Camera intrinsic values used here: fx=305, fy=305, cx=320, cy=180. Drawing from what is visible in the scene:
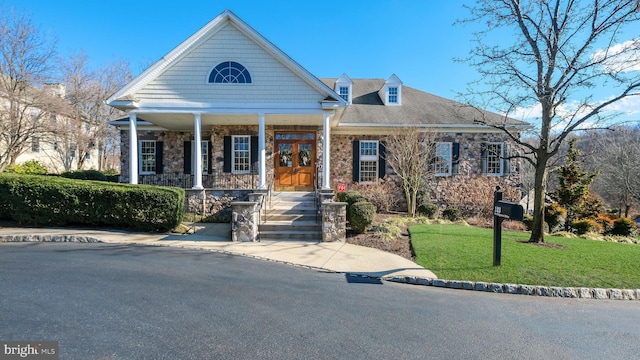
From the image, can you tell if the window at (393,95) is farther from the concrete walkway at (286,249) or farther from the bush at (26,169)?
the bush at (26,169)

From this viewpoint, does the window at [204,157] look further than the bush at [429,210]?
Yes

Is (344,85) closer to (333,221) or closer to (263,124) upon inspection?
(263,124)

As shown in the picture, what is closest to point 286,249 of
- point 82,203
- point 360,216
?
point 360,216

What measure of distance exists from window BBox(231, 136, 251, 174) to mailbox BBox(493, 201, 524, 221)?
10.6 m

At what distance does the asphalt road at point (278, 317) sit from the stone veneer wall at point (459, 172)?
9496 millimetres

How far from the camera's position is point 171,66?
11633 mm

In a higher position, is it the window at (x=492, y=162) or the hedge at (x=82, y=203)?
the window at (x=492, y=162)

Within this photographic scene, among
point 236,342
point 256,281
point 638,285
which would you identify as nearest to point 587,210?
point 638,285

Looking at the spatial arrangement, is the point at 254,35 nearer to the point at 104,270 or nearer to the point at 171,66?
the point at 171,66

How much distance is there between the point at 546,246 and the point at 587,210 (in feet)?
32.6

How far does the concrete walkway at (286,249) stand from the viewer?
623 centimetres

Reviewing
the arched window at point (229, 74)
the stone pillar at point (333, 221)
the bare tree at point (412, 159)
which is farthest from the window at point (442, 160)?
the arched window at point (229, 74)

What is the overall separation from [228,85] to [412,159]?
7.97 m

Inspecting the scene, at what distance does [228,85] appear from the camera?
1178 cm
